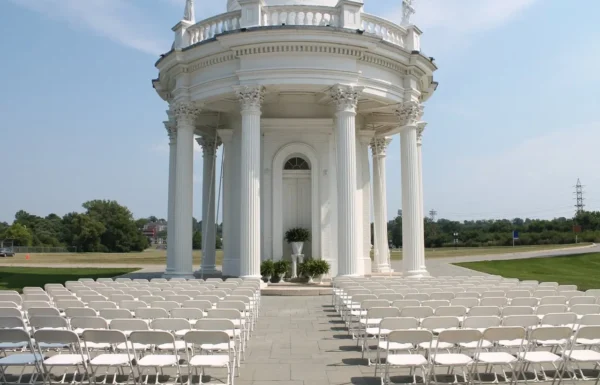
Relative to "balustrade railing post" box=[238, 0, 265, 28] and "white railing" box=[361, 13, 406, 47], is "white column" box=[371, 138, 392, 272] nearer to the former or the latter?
"white railing" box=[361, 13, 406, 47]

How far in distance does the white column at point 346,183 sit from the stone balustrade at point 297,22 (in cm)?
336

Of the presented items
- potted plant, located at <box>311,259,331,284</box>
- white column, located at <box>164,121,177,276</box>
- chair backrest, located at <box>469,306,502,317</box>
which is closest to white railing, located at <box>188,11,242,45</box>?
white column, located at <box>164,121,177,276</box>

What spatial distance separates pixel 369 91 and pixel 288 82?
4034 mm

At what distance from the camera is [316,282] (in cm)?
2592

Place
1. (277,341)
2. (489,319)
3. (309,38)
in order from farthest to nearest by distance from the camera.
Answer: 1. (309,38)
2. (277,341)
3. (489,319)

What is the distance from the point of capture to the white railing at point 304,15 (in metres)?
24.0

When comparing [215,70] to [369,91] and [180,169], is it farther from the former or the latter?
[369,91]

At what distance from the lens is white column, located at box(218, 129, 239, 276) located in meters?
28.2

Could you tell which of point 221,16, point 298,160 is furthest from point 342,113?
point 221,16

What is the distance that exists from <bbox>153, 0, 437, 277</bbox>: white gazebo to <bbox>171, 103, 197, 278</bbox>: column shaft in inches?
1.9

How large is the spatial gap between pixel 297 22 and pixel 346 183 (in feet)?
25.6

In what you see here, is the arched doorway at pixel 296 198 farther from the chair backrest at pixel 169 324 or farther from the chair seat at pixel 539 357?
the chair seat at pixel 539 357

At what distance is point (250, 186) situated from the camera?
2261cm

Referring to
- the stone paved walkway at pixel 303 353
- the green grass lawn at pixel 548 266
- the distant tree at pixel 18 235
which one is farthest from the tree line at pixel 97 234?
the stone paved walkway at pixel 303 353
